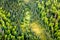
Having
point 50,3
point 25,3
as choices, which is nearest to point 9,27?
point 25,3

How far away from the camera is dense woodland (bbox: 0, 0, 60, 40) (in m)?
4.97

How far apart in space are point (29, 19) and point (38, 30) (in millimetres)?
522

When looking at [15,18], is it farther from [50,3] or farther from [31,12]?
[50,3]

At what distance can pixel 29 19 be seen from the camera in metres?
5.49

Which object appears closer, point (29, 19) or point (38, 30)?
point (38, 30)

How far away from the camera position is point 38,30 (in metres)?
5.26

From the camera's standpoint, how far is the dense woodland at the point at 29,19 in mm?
4969

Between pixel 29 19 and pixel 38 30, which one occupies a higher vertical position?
pixel 29 19

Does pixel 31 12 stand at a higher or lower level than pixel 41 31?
higher

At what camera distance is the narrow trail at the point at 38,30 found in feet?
16.6

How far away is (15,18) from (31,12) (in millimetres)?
670

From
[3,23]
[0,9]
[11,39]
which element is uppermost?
[0,9]

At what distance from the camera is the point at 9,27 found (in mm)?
5051

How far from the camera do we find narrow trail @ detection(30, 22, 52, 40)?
5.06m
